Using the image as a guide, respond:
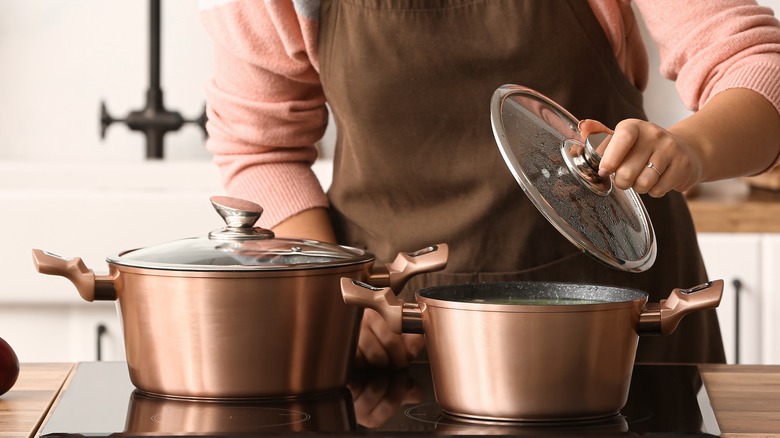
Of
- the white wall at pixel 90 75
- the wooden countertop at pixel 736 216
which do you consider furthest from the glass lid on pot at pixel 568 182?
the white wall at pixel 90 75

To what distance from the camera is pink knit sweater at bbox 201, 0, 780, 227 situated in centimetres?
89

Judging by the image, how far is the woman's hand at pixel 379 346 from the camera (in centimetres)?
82

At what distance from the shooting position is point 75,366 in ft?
2.84

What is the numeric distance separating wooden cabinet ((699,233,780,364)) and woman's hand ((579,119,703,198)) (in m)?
1.01

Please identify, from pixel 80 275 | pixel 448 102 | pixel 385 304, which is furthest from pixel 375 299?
pixel 448 102

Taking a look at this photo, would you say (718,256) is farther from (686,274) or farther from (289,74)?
(289,74)

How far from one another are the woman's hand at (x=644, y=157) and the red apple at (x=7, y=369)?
1.41 ft

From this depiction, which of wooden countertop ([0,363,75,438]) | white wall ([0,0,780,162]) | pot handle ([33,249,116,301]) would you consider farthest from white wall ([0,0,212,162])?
pot handle ([33,249,116,301])

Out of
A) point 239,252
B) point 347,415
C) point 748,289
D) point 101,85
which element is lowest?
point 748,289

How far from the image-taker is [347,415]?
684 mm

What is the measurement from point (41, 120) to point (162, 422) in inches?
66.1

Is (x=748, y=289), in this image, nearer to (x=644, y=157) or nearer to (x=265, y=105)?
(x=265, y=105)

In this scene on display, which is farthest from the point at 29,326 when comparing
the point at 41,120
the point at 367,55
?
the point at 367,55

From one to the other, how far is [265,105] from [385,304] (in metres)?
0.49
